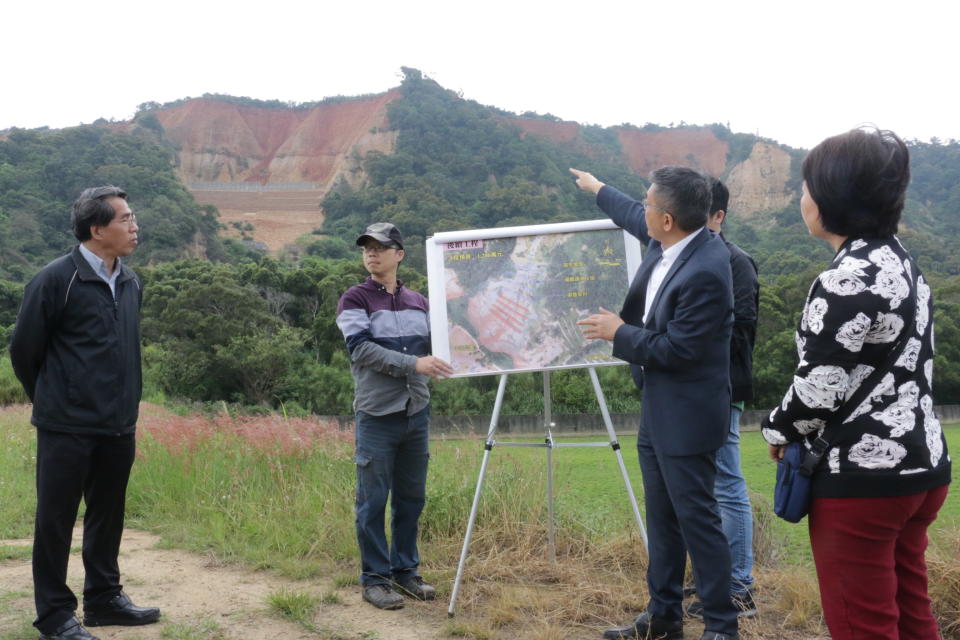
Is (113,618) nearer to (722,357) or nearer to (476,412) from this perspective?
(722,357)

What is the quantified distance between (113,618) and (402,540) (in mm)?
1308

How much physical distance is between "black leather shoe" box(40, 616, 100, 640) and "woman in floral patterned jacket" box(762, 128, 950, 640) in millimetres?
2764

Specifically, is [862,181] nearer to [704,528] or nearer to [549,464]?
[704,528]

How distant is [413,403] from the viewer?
4.04m

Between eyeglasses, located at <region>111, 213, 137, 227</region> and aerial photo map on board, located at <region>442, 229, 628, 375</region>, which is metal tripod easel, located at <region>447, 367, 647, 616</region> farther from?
eyeglasses, located at <region>111, 213, 137, 227</region>

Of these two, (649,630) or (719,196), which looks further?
(719,196)

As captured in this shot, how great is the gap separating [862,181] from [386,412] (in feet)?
7.92

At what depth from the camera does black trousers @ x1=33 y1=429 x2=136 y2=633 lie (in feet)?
11.1

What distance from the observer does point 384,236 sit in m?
4.02

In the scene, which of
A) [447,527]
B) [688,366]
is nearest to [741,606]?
[688,366]

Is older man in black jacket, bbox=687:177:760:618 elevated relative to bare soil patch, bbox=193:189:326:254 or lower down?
lower down

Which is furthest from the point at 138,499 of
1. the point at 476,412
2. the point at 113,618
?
the point at 476,412

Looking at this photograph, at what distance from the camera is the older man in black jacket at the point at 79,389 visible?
3.38 m

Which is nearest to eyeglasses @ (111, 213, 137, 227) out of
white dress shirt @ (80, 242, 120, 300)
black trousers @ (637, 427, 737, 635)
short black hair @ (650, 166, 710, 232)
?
white dress shirt @ (80, 242, 120, 300)
